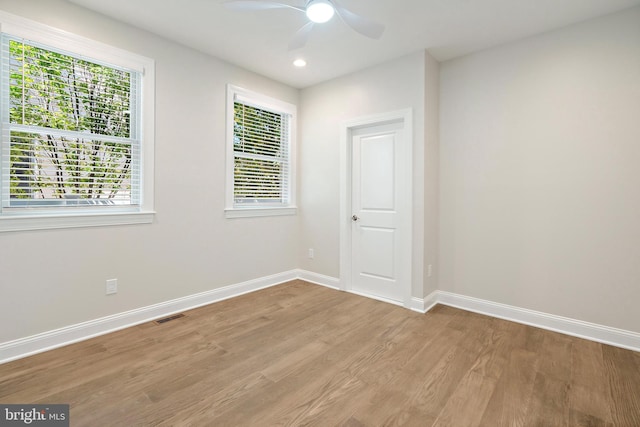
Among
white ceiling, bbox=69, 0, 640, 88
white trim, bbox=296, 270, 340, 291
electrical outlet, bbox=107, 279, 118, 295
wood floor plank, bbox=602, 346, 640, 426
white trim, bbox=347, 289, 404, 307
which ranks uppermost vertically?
white ceiling, bbox=69, 0, 640, 88

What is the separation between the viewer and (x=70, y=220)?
8.17ft

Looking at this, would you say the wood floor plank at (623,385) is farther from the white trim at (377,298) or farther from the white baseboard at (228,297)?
the white trim at (377,298)

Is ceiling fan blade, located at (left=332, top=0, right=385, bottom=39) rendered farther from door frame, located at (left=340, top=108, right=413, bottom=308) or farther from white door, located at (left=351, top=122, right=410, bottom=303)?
white door, located at (left=351, top=122, right=410, bottom=303)

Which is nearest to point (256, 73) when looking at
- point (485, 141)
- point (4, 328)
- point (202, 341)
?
point (485, 141)

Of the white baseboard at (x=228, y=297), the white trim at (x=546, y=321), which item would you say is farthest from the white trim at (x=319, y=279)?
the white trim at (x=546, y=321)

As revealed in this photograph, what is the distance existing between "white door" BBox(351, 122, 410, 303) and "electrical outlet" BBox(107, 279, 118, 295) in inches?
100

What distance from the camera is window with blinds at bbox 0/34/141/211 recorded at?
2.28m

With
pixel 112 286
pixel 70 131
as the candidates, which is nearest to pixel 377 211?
pixel 112 286

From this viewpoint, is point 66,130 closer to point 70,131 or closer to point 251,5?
point 70,131

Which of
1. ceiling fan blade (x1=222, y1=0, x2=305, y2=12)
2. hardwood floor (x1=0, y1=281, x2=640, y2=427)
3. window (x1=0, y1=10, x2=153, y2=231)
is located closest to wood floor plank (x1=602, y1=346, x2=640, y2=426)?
hardwood floor (x1=0, y1=281, x2=640, y2=427)

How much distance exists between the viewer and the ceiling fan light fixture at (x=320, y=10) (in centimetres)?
198

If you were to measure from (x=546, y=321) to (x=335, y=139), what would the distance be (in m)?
2.97

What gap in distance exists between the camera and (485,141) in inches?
126

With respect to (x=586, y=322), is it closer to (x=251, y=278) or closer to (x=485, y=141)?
(x=485, y=141)
